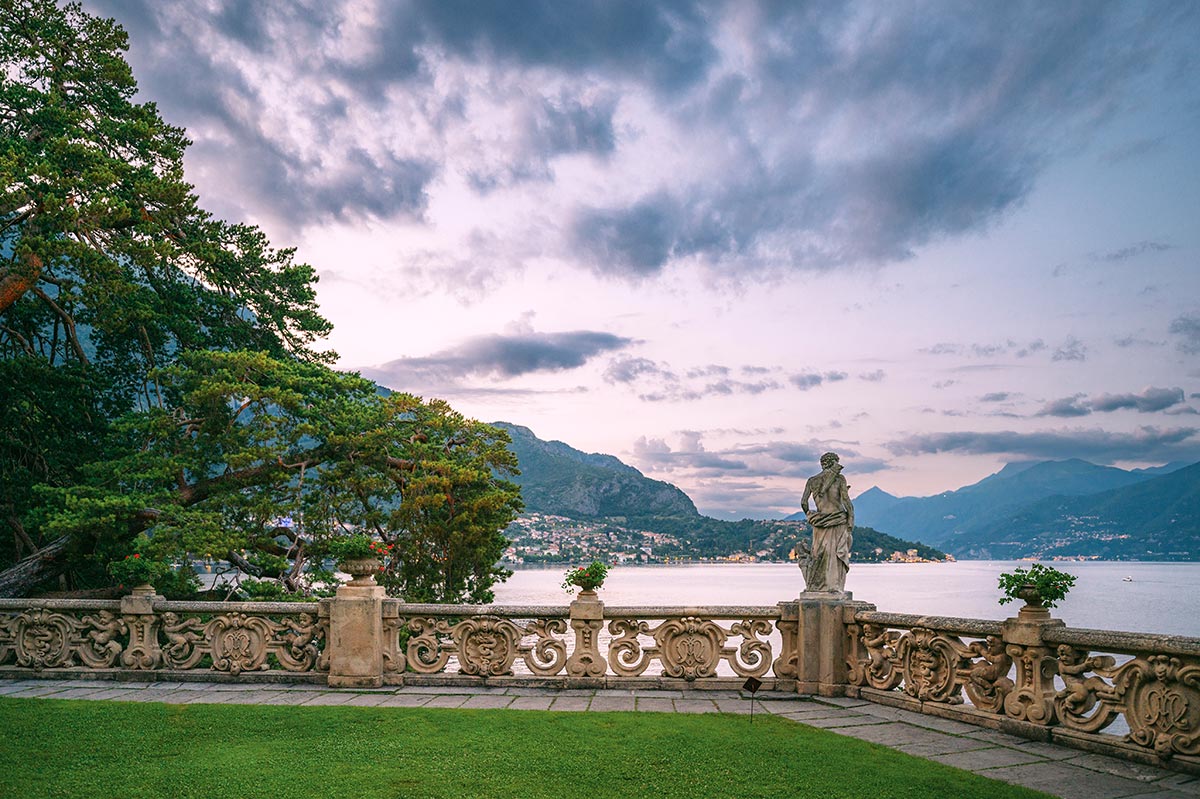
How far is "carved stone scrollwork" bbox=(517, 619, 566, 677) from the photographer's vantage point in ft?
29.6

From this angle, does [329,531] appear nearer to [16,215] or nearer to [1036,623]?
[16,215]

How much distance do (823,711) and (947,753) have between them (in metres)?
1.73

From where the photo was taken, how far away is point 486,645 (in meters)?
9.14

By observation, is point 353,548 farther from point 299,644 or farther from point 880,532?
point 880,532

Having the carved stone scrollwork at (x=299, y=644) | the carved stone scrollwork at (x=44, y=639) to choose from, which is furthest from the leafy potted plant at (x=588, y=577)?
the carved stone scrollwork at (x=44, y=639)

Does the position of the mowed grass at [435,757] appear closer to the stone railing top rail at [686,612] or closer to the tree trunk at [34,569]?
the stone railing top rail at [686,612]

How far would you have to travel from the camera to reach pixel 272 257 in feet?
57.4

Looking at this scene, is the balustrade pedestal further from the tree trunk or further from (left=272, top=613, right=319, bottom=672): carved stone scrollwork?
the tree trunk

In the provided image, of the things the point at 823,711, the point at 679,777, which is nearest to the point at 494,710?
the point at 679,777

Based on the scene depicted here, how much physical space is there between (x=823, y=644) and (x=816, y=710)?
40.0 inches

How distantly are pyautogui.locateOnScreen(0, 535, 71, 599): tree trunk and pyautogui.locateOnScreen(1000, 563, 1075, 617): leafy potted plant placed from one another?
15.1 metres

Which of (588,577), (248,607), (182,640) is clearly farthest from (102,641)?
(588,577)

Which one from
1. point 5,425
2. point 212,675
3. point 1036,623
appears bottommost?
point 212,675

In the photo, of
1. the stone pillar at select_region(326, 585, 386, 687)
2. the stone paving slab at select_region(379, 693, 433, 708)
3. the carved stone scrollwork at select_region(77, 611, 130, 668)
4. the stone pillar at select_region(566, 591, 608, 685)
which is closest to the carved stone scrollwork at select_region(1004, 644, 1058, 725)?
the stone pillar at select_region(566, 591, 608, 685)
